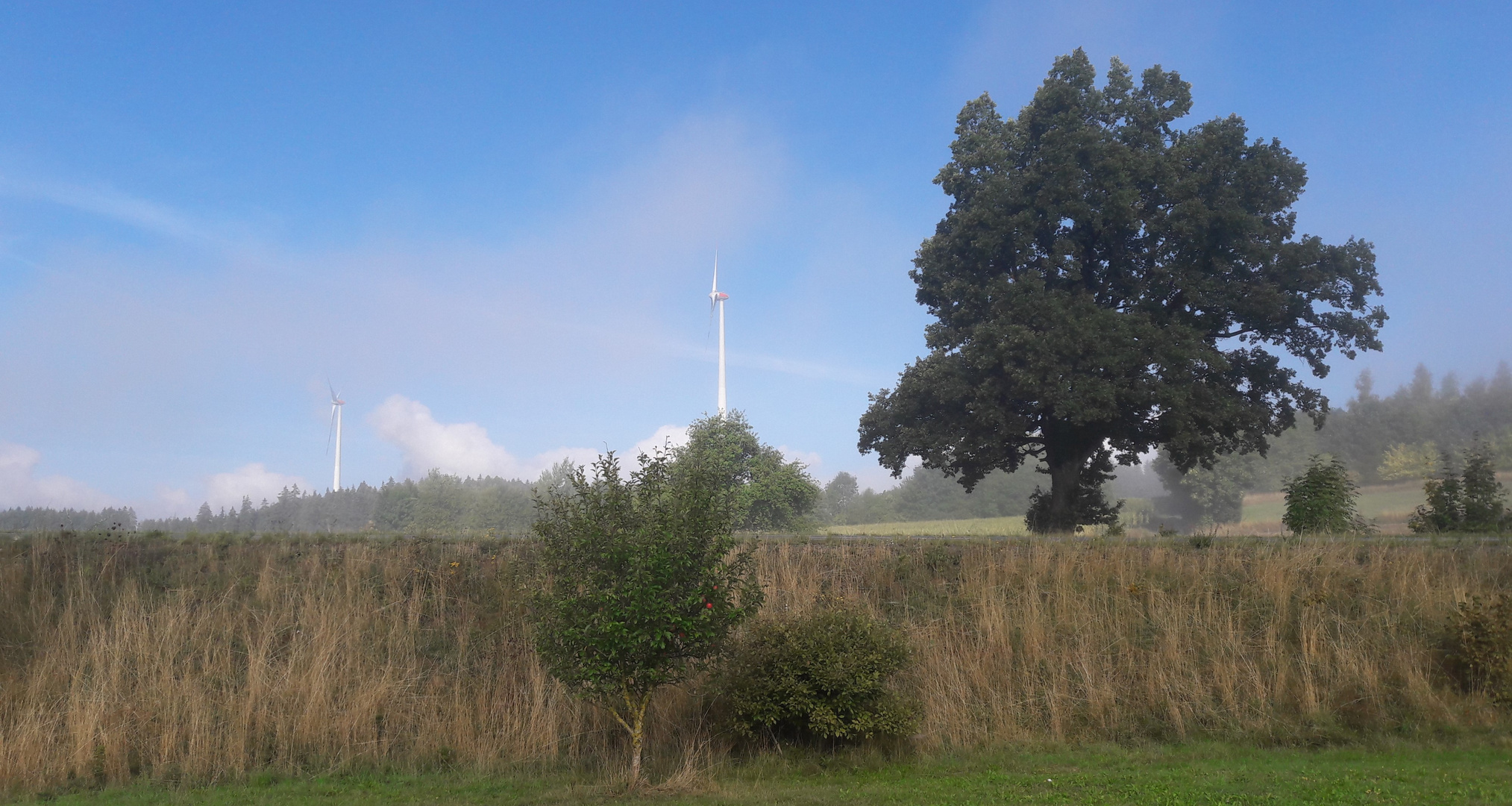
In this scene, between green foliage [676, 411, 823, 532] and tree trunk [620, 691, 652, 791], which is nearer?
tree trunk [620, 691, 652, 791]

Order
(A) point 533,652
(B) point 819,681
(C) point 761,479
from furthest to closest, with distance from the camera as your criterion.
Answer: (C) point 761,479 → (A) point 533,652 → (B) point 819,681

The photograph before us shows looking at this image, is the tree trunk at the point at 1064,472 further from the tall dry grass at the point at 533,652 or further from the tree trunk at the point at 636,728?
the tree trunk at the point at 636,728

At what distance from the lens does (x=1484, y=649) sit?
11992 mm

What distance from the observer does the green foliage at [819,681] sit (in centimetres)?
1035

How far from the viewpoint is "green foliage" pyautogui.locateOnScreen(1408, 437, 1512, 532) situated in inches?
830

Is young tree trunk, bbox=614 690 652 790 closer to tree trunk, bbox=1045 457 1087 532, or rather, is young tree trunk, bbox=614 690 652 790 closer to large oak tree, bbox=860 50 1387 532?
large oak tree, bbox=860 50 1387 532

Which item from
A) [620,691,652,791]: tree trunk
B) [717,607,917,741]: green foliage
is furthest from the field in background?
[620,691,652,791]: tree trunk

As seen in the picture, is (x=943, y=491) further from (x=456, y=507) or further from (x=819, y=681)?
(x=819, y=681)

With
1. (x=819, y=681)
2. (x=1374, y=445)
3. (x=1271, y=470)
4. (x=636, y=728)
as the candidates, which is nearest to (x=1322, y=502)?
(x=819, y=681)

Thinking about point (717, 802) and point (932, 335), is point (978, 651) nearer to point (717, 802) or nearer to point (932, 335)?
point (717, 802)

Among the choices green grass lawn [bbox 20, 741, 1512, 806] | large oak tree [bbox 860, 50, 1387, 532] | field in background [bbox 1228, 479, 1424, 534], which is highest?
large oak tree [bbox 860, 50, 1387, 532]

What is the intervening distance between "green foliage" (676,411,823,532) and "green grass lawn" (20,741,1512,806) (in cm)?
4548

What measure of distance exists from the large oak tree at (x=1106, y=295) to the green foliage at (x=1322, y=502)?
4881mm

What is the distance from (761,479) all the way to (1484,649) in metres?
48.3
